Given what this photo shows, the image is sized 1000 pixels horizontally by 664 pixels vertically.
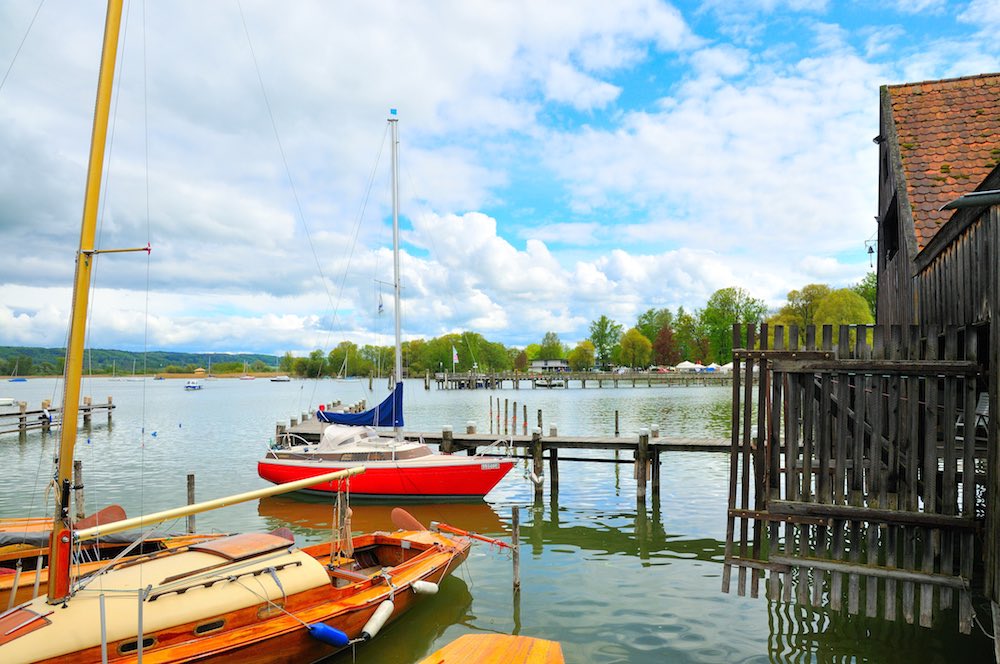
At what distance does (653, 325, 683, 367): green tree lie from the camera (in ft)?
417

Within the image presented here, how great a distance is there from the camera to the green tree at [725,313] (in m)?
103

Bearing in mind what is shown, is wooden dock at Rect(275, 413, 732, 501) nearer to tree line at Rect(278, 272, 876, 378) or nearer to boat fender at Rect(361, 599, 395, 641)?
boat fender at Rect(361, 599, 395, 641)

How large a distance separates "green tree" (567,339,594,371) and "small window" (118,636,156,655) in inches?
5235

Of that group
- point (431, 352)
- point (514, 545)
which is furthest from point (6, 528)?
point (431, 352)

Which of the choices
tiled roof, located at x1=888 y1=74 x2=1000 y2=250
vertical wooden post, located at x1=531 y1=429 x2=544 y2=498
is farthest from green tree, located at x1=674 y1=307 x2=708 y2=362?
tiled roof, located at x1=888 y1=74 x2=1000 y2=250

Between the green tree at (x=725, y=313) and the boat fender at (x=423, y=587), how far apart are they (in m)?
97.5

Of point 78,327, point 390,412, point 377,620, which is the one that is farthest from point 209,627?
point 390,412

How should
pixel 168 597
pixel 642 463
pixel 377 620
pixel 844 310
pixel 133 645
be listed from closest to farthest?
pixel 133 645, pixel 168 597, pixel 377 620, pixel 642 463, pixel 844 310

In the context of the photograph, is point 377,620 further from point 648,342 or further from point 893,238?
point 648,342

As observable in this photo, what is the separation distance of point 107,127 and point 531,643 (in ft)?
27.3

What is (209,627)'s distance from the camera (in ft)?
27.2

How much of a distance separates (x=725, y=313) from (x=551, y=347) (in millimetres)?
70184

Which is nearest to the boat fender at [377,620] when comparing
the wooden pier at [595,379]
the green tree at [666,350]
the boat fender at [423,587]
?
the boat fender at [423,587]

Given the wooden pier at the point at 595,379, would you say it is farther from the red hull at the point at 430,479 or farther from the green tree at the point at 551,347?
the red hull at the point at 430,479
